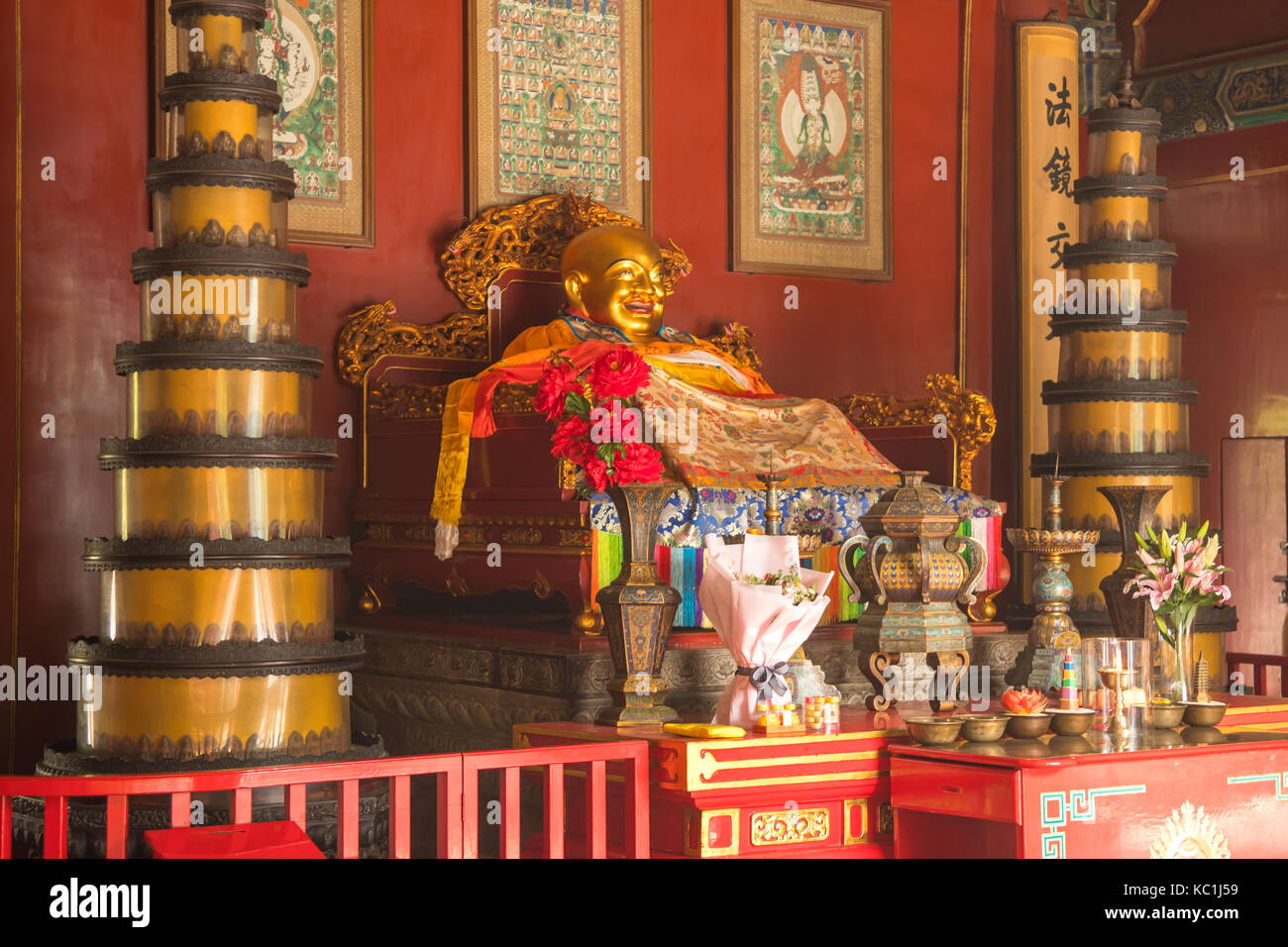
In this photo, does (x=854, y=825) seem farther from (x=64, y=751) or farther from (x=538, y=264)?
(x=538, y=264)

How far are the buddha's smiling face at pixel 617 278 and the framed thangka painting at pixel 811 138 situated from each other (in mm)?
956

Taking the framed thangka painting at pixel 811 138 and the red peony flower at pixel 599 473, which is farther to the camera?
the framed thangka painting at pixel 811 138

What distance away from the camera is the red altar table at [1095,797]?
3377mm

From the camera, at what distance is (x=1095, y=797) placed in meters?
3.43

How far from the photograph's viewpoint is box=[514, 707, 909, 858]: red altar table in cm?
350

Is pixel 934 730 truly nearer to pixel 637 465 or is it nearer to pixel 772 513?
pixel 772 513

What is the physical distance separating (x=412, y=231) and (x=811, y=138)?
1860 millimetres

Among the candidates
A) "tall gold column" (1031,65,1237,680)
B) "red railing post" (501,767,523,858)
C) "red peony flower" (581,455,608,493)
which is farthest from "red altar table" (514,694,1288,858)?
"tall gold column" (1031,65,1237,680)

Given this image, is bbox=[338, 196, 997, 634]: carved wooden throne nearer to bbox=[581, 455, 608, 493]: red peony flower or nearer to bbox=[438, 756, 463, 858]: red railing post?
bbox=[581, 455, 608, 493]: red peony flower

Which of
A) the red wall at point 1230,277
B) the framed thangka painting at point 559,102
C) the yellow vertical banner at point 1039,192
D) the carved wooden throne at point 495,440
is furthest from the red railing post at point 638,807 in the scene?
the red wall at point 1230,277

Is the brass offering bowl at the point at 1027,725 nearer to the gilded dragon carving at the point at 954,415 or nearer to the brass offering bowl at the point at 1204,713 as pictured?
the brass offering bowl at the point at 1204,713

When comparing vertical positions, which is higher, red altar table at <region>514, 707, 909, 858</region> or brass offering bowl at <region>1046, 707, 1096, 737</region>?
brass offering bowl at <region>1046, 707, 1096, 737</region>

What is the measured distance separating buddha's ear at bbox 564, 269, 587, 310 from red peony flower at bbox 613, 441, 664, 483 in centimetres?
219

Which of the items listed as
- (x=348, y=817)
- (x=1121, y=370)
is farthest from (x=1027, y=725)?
(x=1121, y=370)
